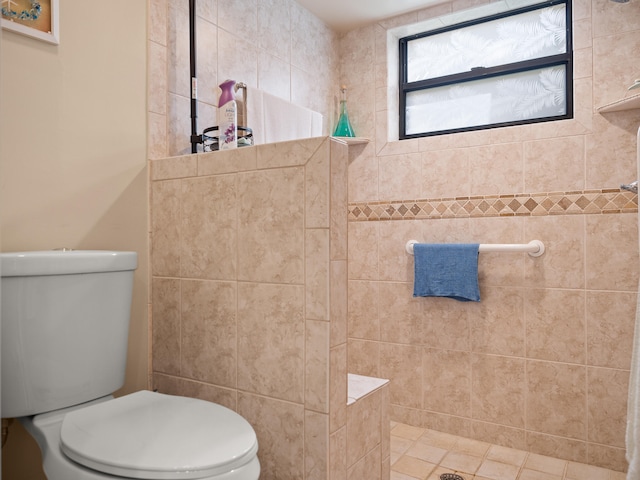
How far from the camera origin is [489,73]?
2.32m

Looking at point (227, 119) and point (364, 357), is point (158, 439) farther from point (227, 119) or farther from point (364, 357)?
point (364, 357)

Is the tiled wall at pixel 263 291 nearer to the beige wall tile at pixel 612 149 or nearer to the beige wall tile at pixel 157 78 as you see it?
the beige wall tile at pixel 157 78

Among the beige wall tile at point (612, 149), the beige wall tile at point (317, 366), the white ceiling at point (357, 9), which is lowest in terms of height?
the beige wall tile at point (317, 366)

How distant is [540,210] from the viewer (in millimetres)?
2051

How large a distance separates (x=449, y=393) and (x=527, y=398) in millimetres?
346

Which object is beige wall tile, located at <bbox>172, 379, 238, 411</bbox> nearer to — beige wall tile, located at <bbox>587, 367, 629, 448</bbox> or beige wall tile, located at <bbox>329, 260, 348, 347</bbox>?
beige wall tile, located at <bbox>329, 260, 348, 347</bbox>

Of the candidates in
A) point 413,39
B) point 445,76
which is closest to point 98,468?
point 445,76

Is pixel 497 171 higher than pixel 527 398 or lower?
higher

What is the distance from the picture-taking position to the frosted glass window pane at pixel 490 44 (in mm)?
2207

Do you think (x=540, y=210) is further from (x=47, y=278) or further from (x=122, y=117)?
(x=47, y=278)

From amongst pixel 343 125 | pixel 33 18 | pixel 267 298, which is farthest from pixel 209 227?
pixel 343 125

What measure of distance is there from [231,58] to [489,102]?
50.2 inches

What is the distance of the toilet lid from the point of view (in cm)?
92

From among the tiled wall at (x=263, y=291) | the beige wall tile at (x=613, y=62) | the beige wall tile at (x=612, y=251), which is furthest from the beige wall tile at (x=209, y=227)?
the beige wall tile at (x=613, y=62)
